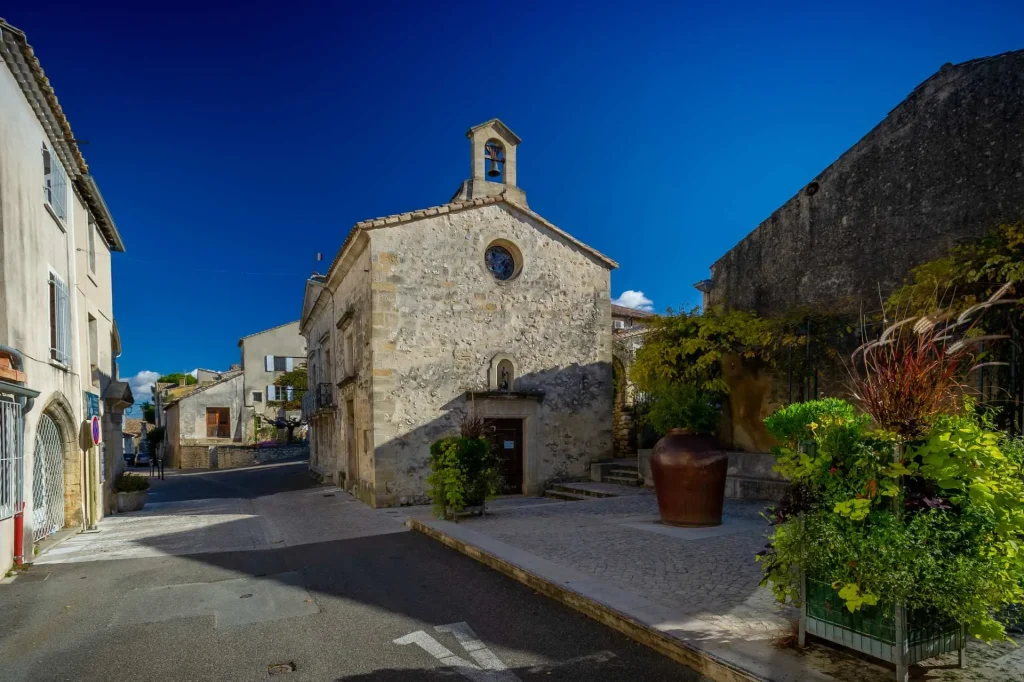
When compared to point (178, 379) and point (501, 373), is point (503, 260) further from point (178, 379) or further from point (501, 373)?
point (178, 379)

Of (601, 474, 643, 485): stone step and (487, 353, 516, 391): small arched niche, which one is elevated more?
(487, 353, 516, 391): small arched niche

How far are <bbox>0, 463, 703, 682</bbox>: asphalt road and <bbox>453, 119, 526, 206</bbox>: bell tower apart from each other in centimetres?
1017

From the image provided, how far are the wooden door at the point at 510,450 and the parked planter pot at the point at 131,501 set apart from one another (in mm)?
8663

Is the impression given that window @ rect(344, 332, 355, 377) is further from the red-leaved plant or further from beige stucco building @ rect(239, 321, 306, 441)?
beige stucco building @ rect(239, 321, 306, 441)

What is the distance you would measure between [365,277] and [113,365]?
669 centimetres

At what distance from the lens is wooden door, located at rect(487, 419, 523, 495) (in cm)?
1444

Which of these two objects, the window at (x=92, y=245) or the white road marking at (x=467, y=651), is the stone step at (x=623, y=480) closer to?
the white road marking at (x=467, y=651)

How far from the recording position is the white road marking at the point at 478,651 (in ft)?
13.5

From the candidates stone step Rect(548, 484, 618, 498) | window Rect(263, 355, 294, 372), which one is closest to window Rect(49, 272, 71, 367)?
stone step Rect(548, 484, 618, 498)

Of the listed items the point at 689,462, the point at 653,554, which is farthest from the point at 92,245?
the point at 653,554

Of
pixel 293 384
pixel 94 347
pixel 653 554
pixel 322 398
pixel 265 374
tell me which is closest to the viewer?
pixel 653 554

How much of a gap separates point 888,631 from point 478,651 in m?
2.74

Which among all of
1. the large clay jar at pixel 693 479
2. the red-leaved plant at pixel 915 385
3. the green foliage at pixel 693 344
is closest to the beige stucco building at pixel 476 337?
the green foliage at pixel 693 344

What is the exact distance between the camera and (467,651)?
4.57m
